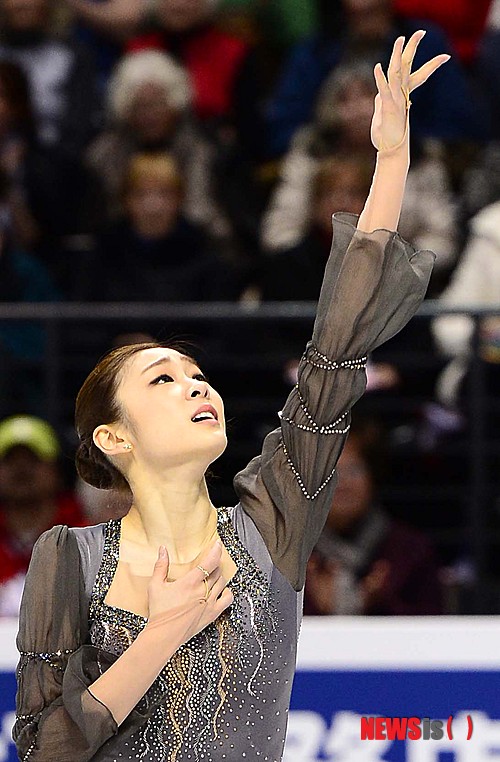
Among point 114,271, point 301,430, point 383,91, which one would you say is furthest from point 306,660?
point 114,271

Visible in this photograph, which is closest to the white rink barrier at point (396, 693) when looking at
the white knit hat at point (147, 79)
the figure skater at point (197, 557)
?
the figure skater at point (197, 557)

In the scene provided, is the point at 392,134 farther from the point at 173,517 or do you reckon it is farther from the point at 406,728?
the point at 406,728

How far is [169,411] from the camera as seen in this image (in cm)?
220

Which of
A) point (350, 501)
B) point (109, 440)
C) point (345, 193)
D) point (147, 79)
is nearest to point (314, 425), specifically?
point (109, 440)

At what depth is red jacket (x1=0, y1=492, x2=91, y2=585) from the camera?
4.45 meters

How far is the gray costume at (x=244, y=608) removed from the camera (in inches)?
84.4

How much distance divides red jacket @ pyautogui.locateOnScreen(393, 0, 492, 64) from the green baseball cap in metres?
2.23

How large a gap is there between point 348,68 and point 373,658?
266 cm

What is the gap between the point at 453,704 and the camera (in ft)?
10.4

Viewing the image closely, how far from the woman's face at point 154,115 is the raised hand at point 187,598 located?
3.36 m

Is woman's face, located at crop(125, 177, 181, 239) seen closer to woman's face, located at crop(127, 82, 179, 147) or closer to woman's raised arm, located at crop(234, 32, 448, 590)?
woman's face, located at crop(127, 82, 179, 147)

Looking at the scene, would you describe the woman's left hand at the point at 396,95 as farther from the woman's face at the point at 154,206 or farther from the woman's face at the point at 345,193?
the woman's face at the point at 154,206

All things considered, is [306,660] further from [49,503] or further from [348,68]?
[348,68]

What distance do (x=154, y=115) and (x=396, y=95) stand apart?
323 cm
